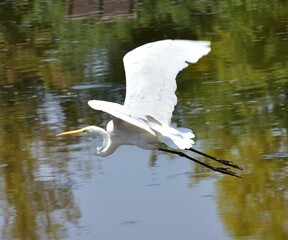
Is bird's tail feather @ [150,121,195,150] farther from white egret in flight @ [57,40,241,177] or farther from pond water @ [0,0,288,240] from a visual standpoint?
pond water @ [0,0,288,240]

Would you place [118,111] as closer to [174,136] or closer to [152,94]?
[174,136]

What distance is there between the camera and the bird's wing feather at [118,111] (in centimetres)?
542

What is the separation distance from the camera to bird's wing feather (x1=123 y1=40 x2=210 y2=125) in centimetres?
588

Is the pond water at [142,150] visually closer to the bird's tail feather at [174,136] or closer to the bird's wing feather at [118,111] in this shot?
the bird's tail feather at [174,136]

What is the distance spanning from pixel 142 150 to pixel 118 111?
3.23 meters

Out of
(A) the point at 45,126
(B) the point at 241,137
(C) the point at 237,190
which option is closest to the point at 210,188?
(C) the point at 237,190

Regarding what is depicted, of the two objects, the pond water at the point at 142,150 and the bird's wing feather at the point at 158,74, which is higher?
the bird's wing feather at the point at 158,74

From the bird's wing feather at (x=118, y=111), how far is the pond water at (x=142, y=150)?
135 cm

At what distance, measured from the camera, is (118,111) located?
550 centimetres

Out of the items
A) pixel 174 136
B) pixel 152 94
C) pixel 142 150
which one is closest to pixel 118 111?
pixel 174 136

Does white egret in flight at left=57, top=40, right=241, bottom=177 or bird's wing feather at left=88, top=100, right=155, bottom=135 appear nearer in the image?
bird's wing feather at left=88, top=100, right=155, bottom=135

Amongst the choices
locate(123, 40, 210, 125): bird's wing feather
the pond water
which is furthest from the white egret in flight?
the pond water

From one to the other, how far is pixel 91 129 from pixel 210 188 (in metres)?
1.46

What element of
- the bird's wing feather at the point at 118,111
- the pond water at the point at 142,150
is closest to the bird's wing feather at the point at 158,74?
the bird's wing feather at the point at 118,111
